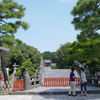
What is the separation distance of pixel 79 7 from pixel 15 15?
15.0 feet

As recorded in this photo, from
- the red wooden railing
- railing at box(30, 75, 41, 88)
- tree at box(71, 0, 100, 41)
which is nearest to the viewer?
tree at box(71, 0, 100, 41)

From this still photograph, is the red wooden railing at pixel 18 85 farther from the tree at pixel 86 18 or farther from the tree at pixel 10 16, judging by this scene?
the tree at pixel 86 18

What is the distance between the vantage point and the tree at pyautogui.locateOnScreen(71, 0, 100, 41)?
9680mm

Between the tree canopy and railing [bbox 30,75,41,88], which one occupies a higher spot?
the tree canopy

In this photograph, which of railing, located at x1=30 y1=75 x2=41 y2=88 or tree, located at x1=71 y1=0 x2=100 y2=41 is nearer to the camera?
tree, located at x1=71 y1=0 x2=100 y2=41

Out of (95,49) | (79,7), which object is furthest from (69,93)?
(79,7)

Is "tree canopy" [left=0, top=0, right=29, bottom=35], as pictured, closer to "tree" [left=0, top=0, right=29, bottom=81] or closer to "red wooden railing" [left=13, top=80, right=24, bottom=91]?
"tree" [left=0, top=0, right=29, bottom=81]

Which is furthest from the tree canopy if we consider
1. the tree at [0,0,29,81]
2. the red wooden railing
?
the red wooden railing

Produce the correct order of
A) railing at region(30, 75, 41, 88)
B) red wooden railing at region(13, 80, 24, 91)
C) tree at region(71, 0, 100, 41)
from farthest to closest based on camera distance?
1. railing at region(30, 75, 41, 88)
2. red wooden railing at region(13, 80, 24, 91)
3. tree at region(71, 0, 100, 41)

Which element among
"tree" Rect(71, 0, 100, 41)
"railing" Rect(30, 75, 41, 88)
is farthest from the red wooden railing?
"tree" Rect(71, 0, 100, 41)

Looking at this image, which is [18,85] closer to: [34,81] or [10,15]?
[34,81]

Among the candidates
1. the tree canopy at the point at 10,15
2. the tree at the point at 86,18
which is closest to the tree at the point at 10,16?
the tree canopy at the point at 10,15

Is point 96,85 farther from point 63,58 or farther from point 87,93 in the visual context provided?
point 63,58

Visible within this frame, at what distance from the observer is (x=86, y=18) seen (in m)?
10.4
